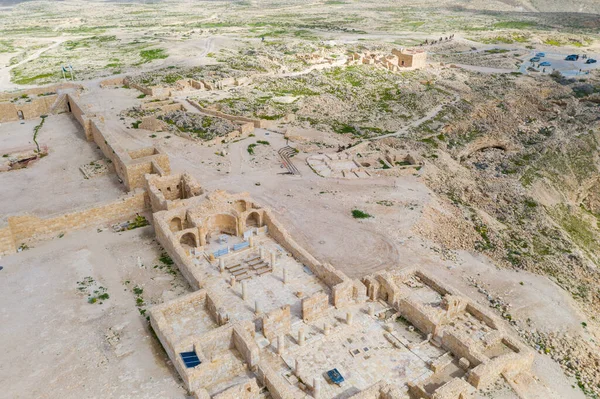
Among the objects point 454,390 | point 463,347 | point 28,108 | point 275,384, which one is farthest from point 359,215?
point 28,108

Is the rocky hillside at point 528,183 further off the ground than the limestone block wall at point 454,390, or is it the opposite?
the limestone block wall at point 454,390

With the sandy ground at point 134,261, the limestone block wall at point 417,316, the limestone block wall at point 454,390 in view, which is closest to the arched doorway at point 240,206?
the sandy ground at point 134,261

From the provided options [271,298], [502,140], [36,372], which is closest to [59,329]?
[36,372]

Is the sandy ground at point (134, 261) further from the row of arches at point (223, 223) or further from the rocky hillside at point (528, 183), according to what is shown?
the row of arches at point (223, 223)

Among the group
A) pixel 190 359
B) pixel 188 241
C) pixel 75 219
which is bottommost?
pixel 188 241

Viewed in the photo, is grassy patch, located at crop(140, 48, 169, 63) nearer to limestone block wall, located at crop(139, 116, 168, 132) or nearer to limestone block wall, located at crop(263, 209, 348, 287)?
limestone block wall, located at crop(139, 116, 168, 132)

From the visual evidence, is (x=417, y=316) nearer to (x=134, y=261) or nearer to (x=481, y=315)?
(x=481, y=315)
